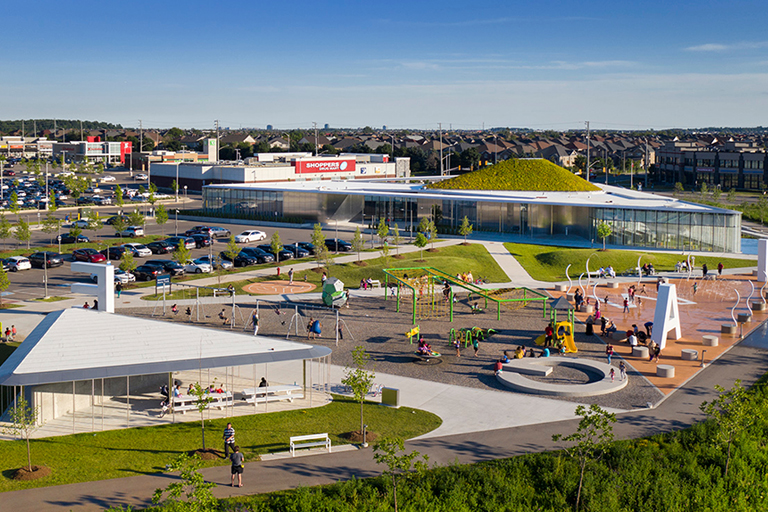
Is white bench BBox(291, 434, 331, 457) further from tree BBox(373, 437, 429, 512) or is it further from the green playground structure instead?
the green playground structure

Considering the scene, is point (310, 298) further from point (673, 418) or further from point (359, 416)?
point (673, 418)

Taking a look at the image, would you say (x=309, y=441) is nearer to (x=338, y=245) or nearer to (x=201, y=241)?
(x=338, y=245)

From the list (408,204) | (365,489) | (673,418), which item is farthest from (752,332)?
(408,204)

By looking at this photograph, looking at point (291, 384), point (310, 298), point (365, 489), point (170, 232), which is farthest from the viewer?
point (170, 232)

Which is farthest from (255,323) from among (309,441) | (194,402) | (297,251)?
(297,251)

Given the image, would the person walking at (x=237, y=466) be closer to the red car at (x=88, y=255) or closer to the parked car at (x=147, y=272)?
the parked car at (x=147, y=272)

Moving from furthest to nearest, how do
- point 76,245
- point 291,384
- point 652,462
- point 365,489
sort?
point 76,245, point 291,384, point 652,462, point 365,489
